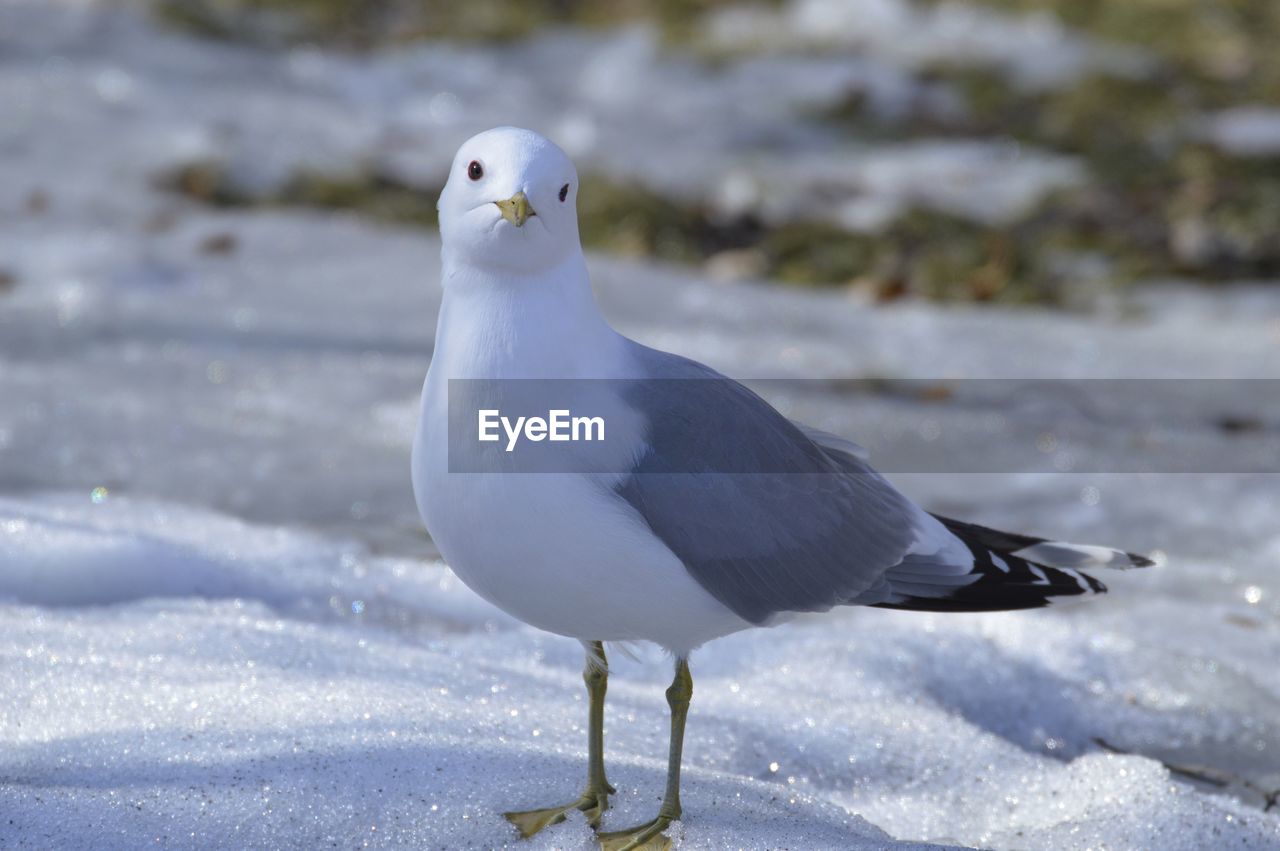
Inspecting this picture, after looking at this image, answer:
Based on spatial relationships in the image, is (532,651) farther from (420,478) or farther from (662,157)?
(662,157)

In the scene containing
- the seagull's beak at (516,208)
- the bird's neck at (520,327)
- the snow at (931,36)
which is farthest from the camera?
the snow at (931,36)

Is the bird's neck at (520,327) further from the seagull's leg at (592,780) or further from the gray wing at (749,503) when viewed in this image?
the seagull's leg at (592,780)

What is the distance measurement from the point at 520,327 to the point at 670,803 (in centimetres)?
94

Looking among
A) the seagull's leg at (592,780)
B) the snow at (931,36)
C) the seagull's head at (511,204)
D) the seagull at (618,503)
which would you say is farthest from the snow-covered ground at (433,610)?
the snow at (931,36)

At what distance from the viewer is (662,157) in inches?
348

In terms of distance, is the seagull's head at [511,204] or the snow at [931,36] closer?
the seagull's head at [511,204]

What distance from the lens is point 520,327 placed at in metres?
2.57

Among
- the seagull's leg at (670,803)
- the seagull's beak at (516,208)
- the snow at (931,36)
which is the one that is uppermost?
the snow at (931,36)

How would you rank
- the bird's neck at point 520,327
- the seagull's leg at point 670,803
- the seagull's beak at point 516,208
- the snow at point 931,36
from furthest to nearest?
the snow at point 931,36 → the seagull's leg at point 670,803 → the bird's neck at point 520,327 → the seagull's beak at point 516,208

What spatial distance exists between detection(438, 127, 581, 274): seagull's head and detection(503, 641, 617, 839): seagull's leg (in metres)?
0.81

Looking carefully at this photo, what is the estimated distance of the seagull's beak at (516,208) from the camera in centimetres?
246

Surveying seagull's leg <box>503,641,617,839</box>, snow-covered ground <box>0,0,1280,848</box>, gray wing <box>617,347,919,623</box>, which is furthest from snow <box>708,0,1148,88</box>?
seagull's leg <box>503,641,617,839</box>

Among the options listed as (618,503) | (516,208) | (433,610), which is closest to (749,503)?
(618,503)

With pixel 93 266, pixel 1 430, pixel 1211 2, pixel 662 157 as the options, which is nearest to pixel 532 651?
pixel 1 430
